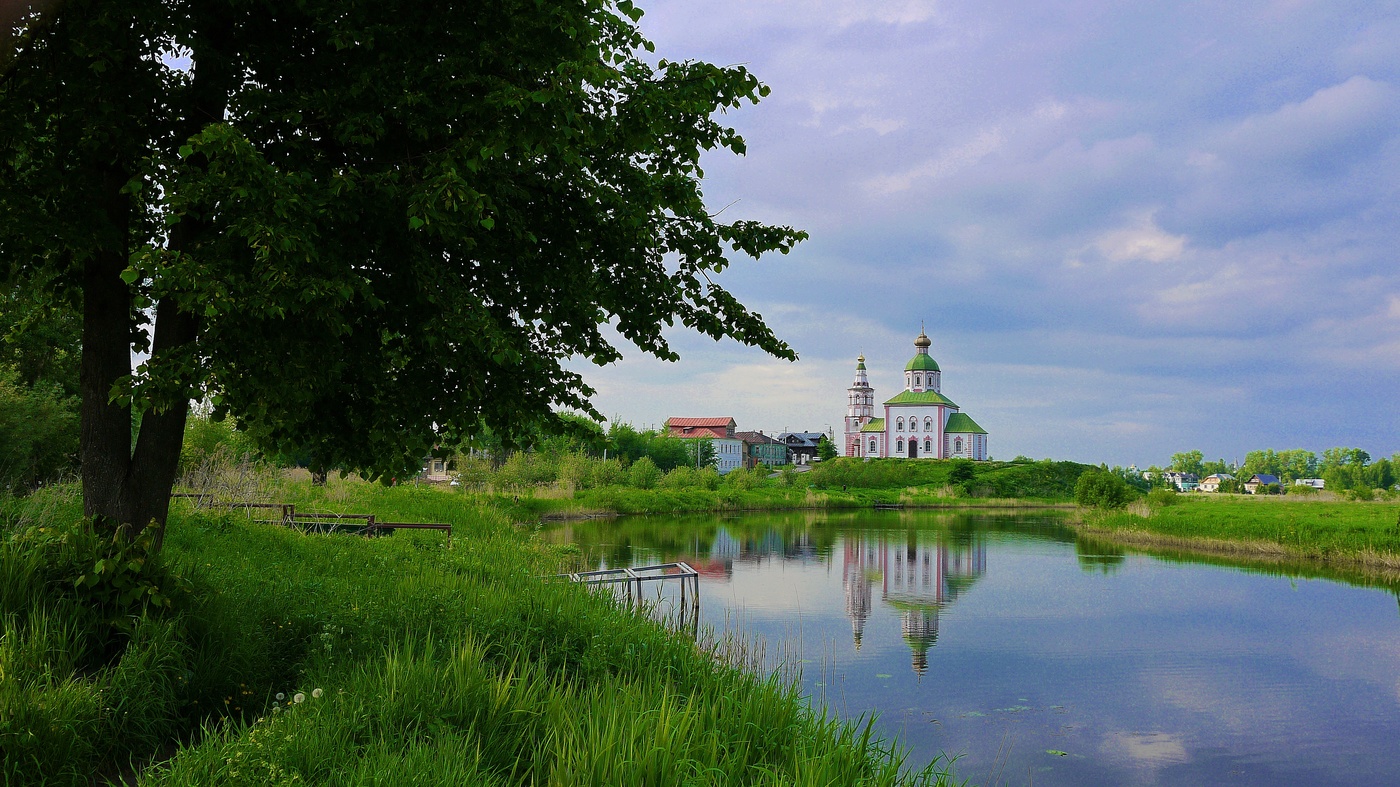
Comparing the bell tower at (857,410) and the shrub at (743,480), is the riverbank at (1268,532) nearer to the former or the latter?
the shrub at (743,480)

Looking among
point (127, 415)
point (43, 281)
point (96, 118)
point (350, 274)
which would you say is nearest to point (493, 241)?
point (350, 274)

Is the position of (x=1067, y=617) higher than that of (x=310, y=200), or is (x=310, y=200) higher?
(x=310, y=200)

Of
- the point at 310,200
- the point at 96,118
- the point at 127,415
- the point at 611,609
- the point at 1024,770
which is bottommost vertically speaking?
the point at 1024,770

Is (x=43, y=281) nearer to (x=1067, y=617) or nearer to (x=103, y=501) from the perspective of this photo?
(x=103, y=501)

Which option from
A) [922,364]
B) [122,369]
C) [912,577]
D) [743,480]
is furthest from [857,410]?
[122,369]

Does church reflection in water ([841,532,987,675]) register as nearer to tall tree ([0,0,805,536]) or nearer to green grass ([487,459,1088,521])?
tall tree ([0,0,805,536])

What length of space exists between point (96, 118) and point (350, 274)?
244 centimetres

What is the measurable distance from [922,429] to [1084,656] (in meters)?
97.8

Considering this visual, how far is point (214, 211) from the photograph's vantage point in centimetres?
712

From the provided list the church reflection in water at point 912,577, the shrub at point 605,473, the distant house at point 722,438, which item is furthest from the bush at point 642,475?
the distant house at point 722,438

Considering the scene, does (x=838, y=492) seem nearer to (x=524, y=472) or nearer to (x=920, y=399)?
(x=524, y=472)

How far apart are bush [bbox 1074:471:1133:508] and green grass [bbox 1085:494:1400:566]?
3227 mm

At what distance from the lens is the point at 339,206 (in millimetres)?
6352

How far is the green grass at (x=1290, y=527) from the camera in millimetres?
27344
